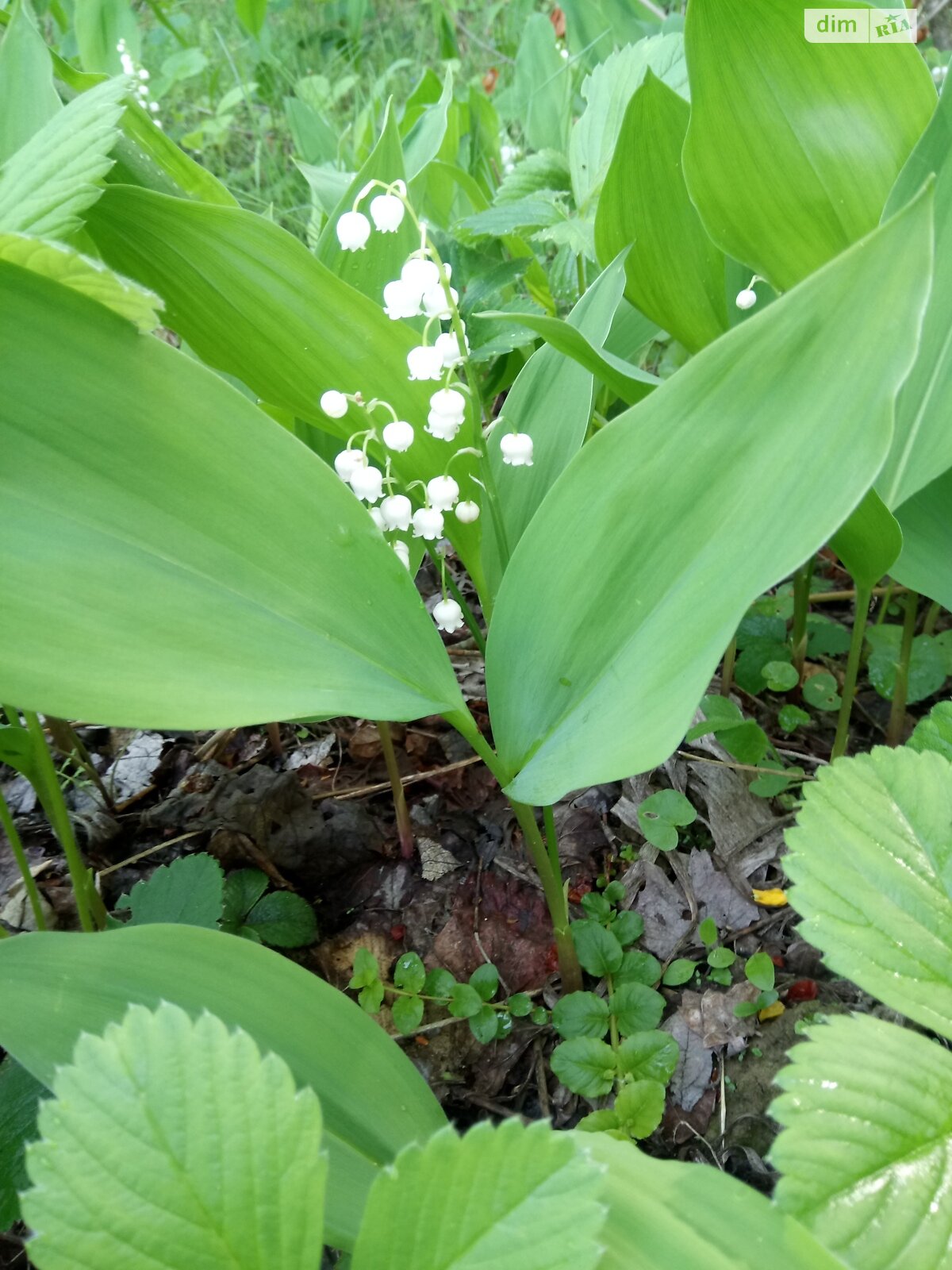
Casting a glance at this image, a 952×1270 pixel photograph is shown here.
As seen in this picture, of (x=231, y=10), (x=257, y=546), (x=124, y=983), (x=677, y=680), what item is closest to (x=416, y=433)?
(x=257, y=546)

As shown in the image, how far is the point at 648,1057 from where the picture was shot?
0.98 meters

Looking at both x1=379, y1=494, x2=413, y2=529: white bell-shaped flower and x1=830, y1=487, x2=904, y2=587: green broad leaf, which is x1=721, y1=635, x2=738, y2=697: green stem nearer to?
x1=830, y1=487, x2=904, y2=587: green broad leaf

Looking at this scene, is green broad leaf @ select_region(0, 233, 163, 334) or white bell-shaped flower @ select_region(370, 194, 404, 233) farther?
white bell-shaped flower @ select_region(370, 194, 404, 233)

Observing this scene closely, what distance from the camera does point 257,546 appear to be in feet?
2.57

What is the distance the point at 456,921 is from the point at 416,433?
0.73 m

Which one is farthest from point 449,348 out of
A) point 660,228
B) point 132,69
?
point 132,69

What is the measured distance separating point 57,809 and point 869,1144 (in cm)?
Result: 94

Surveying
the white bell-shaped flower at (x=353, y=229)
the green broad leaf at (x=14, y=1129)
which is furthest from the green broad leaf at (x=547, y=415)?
the green broad leaf at (x=14, y=1129)

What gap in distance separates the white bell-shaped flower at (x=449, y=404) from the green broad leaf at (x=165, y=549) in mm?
161

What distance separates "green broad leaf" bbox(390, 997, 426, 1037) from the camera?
109 centimetres

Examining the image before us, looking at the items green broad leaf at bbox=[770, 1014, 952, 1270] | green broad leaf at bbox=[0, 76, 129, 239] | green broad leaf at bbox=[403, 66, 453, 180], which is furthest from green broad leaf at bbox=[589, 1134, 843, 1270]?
green broad leaf at bbox=[403, 66, 453, 180]

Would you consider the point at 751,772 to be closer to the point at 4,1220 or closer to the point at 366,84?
the point at 4,1220

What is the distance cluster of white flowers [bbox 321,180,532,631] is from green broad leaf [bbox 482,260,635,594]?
132 mm

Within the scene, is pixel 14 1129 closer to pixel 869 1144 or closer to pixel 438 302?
pixel 869 1144
